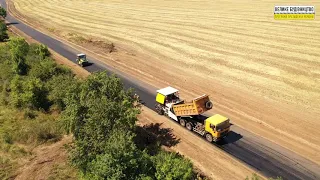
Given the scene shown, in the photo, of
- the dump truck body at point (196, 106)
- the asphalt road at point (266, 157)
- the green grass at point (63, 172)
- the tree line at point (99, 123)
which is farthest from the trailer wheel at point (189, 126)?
the green grass at point (63, 172)

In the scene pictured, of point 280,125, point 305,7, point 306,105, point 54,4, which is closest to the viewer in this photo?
point 280,125

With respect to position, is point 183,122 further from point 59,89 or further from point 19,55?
point 19,55

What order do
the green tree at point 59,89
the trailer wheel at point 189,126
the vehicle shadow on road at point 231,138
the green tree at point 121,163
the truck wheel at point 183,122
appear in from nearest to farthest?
the green tree at point 121,163 → the vehicle shadow on road at point 231,138 → the trailer wheel at point 189,126 → the truck wheel at point 183,122 → the green tree at point 59,89

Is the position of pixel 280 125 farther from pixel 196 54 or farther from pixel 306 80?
pixel 196 54

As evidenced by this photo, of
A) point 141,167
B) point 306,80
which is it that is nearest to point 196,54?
point 306,80

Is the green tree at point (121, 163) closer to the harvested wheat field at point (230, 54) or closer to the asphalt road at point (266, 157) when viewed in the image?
the asphalt road at point (266, 157)

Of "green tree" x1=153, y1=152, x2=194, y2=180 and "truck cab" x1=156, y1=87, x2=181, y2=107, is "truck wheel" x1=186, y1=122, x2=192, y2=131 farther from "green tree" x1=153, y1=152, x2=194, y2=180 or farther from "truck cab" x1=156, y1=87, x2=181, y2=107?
"green tree" x1=153, y1=152, x2=194, y2=180

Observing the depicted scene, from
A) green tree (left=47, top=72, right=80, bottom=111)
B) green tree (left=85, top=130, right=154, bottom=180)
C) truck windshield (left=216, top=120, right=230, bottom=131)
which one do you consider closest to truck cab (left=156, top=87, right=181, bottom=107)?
truck windshield (left=216, top=120, right=230, bottom=131)
